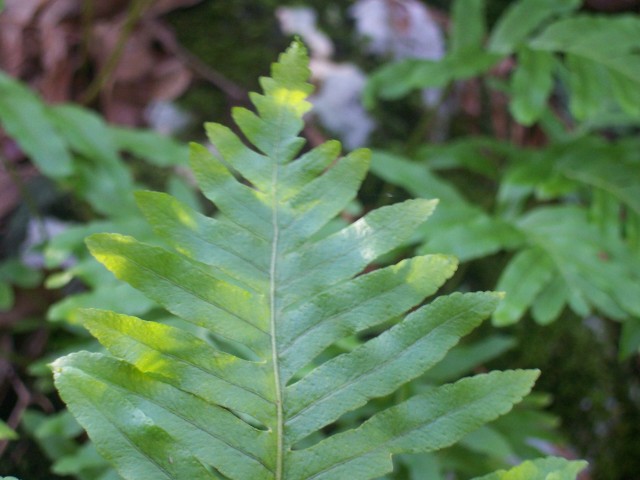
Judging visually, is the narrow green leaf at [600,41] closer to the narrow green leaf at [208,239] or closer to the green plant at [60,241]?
the green plant at [60,241]

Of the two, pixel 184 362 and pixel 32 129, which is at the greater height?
pixel 32 129

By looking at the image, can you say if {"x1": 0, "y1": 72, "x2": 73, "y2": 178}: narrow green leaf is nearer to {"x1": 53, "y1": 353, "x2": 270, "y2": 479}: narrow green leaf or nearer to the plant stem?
the plant stem

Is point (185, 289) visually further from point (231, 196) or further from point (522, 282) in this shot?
point (522, 282)

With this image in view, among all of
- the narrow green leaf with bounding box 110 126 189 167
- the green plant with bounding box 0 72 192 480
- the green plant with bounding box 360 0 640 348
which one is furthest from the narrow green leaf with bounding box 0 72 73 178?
the green plant with bounding box 360 0 640 348

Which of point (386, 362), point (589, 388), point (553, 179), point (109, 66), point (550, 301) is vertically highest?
point (109, 66)

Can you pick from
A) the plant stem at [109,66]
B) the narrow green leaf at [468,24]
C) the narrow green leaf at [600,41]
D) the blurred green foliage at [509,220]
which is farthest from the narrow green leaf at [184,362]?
the plant stem at [109,66]

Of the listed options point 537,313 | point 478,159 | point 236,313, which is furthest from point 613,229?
point 236,313

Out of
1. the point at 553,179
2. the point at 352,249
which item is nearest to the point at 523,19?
the point at 553,179

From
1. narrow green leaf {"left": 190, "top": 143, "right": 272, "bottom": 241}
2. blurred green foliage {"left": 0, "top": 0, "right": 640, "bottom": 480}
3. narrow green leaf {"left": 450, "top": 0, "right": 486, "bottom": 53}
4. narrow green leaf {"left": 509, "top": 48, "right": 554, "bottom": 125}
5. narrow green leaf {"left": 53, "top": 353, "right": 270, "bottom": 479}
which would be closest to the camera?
narrow green leaf {"left": 53, "top": 353, "right": 270, "bottom": 479}

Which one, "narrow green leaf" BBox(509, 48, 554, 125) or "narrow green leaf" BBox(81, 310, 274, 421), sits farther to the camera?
"narrow green leaf" BBox(509, 48, 554, 125)
